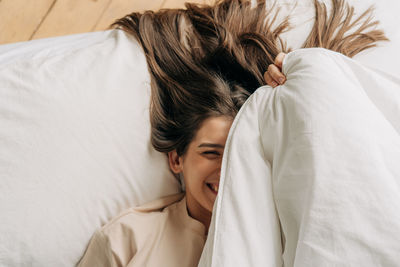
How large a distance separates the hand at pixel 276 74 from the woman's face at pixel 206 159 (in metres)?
0.14

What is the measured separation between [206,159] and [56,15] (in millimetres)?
854

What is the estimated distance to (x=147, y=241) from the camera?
0.95m

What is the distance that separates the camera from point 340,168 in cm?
66

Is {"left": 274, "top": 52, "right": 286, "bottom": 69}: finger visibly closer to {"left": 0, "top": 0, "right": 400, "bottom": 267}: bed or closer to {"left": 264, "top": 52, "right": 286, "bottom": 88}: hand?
{"left": 264, "top": 52, "right": 286, "bottom": 88}: hand

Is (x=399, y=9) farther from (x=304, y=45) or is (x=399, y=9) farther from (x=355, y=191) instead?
(x=355, y=191)

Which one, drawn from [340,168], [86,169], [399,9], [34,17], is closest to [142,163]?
[86,169]

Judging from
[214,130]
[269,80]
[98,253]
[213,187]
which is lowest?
[98,253]

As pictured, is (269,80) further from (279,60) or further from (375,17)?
(375,17)

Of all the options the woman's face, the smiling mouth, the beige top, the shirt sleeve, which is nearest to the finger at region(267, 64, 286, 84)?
the woman's face

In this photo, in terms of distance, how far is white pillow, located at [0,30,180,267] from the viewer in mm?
840

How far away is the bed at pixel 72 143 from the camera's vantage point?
840 mm

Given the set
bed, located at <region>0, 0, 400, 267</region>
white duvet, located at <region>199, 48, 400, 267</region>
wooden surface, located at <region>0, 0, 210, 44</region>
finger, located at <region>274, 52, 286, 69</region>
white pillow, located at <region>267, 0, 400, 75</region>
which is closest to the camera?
white duvet, located at <region>199, 48, 400, 267</region>

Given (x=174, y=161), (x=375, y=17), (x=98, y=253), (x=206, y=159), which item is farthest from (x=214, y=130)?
(x=375, y=17)

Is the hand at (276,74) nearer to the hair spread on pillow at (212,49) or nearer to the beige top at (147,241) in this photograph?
the hair spread on pillow at (212,49)
